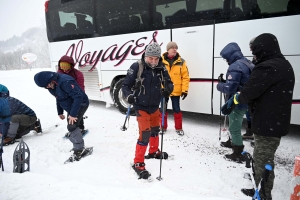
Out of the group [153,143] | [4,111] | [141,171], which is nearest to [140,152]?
[141,171]

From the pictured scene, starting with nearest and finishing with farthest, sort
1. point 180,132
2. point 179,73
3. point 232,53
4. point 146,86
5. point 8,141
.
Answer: point 146,86 < point 232,53 < point 179,73 < point 8,141 < point 180,132

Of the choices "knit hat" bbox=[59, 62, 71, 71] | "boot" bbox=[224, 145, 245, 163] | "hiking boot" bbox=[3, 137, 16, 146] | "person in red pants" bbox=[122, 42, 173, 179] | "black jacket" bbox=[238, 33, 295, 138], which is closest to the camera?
"black jacket" bbox=[238, 33, 295, 138]

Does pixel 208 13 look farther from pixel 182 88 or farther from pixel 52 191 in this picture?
pixel 52 191

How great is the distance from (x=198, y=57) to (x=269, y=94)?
117 inches

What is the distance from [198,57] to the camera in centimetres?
503

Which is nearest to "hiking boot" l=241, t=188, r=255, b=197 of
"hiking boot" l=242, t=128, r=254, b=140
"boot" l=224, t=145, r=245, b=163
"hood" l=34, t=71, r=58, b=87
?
"boot" l=224, t=145, r=245, b=163

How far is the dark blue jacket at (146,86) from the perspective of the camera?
3141 millimetres

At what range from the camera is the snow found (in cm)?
268

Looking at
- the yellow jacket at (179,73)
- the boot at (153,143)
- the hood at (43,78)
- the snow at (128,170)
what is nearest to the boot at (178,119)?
the snow at (128,170)

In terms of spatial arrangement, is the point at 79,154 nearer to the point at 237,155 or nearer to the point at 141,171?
the point at 141,171

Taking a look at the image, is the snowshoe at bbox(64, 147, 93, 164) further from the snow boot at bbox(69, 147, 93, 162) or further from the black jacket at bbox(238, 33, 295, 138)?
the black jacket at bbox(238, 33, 295, 138)

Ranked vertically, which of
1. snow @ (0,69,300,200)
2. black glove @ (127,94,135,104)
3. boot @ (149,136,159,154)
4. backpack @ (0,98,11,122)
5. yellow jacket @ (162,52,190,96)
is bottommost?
snow @ (0,69,300,200)

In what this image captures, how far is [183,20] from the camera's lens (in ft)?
16.5

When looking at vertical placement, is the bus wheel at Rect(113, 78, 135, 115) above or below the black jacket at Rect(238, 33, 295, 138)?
below
